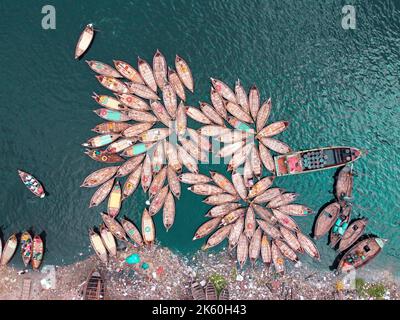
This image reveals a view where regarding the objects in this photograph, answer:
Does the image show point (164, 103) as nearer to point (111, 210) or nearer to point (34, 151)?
point (111, 210)

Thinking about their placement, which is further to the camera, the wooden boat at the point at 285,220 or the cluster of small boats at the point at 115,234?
the wooden boat at the point at 285,220

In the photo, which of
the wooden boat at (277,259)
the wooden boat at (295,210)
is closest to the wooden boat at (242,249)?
the wooden boat at (277,259)

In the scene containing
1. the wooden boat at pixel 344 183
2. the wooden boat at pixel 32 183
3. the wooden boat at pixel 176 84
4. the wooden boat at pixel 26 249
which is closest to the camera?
the wooden boat at pixel 26 249

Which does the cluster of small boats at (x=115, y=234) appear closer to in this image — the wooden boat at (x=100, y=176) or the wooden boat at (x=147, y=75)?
the wooden boat at (x=100, y=176)

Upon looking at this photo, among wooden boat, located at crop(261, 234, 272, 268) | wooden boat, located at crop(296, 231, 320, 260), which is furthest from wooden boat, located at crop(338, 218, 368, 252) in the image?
wooden boat, located at crop(261, 234, 272, 268)

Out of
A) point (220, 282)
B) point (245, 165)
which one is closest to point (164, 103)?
point (245, 165)

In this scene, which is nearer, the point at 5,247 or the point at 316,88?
the point at 5,247
